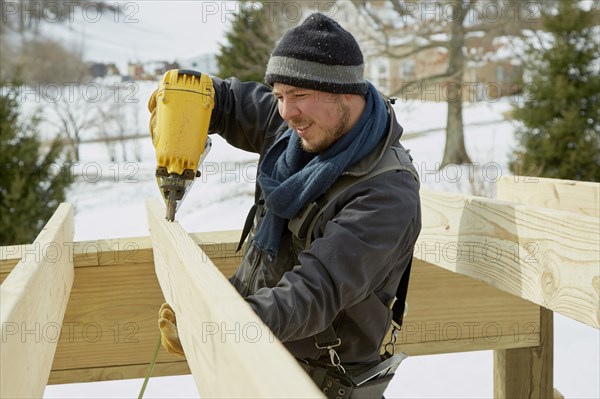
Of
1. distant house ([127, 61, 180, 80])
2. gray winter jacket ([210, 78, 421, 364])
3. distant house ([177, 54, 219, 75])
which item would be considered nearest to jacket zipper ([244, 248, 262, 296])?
gray winter jacket ([210, 78, 421, 364])

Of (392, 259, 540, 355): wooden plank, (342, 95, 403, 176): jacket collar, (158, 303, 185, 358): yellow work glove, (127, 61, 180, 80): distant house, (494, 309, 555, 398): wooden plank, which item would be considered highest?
(127, 61, 180, 80): distant house

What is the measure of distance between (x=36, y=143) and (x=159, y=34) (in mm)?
38186

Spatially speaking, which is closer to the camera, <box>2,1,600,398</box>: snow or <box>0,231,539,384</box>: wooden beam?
<box>0,231,539,384</box>: wooden beam

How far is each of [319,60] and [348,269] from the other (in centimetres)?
65

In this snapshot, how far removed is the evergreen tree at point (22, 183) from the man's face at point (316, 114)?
6167mm

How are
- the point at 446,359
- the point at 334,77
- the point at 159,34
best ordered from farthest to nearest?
the point at 159,34
the point at 446,359
the point at 334,77

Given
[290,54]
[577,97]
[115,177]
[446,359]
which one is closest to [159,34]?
[115,177]

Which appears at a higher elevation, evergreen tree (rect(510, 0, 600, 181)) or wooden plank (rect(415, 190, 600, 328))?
evergreen tree (rect(510, 0, 600, 181))

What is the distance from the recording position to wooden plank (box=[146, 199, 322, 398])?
2.98ft

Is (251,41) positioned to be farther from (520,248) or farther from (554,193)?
(520,248)

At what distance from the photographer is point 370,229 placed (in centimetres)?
192

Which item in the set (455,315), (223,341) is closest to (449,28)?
(455,315)

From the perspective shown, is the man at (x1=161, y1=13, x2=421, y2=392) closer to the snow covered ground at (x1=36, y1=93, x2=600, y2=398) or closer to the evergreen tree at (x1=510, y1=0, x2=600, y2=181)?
the snow covered ground at (x1=36, y1=93, x2=600, y2=398)

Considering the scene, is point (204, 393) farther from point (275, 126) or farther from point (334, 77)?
point (275, 126)
